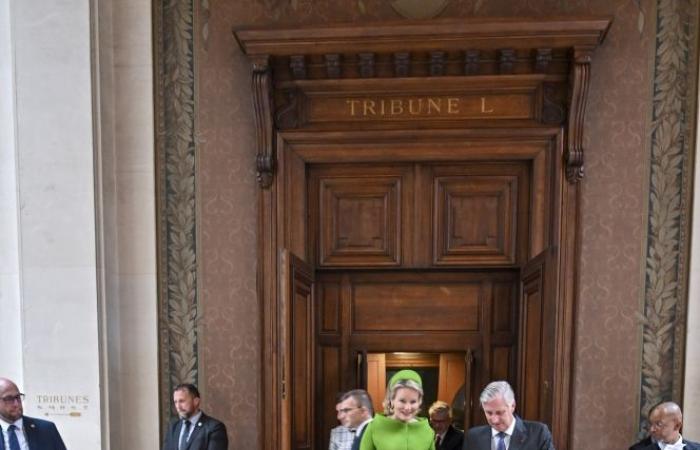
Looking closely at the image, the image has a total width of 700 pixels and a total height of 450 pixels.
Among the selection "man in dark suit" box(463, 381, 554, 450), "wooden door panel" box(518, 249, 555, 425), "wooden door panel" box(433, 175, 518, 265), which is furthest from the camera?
"wooden door panel" box(433, 175, 518, 265)

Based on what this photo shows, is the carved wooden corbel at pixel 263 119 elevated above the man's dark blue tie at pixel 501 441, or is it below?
above

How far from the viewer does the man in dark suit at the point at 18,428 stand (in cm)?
332

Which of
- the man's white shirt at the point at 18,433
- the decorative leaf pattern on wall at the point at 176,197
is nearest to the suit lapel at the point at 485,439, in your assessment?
the decorative leaf pattern on wall at the point at 176,197

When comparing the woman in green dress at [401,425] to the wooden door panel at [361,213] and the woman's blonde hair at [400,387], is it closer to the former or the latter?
the woman's blonde hair at [400,387]

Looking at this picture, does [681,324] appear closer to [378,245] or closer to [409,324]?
[409,324]

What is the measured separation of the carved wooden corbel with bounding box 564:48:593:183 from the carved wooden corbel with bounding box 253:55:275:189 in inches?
84.9

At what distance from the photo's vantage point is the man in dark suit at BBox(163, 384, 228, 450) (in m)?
3.80

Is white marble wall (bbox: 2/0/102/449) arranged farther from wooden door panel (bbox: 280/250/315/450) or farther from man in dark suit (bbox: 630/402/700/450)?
man in dark suit (bbox: 630/402/700/450)

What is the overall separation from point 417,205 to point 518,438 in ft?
7.10

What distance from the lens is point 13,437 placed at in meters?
3.38

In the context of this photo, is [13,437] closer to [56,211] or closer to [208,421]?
[208,421]

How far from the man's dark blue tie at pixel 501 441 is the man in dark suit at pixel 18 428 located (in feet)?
8.92

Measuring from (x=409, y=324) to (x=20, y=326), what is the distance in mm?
2985

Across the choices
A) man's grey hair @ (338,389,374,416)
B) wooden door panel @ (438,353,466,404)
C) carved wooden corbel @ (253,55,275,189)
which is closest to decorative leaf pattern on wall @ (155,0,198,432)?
carved wooden corbel @ (253,55,275,189)
